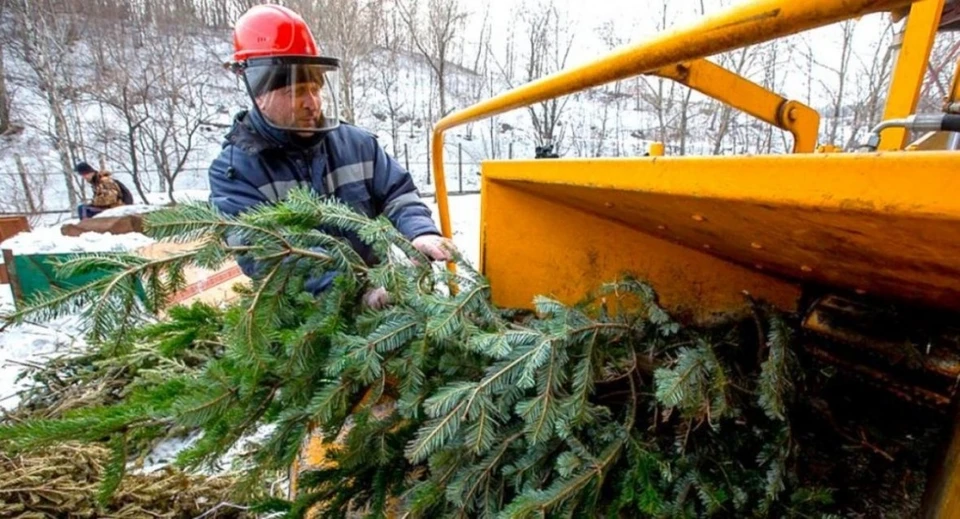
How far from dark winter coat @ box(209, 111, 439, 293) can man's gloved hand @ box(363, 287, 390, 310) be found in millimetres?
783

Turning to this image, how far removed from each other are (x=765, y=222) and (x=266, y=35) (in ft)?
7.50

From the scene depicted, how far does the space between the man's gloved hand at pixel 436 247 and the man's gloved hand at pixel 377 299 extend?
1.25 ft

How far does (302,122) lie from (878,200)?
2.07 m

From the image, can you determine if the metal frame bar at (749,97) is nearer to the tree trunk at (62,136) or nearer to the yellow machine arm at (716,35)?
the yellow machine arm at (716,35)

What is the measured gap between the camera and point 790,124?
2512 millimetres

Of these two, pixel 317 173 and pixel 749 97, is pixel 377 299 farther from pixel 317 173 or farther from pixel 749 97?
pixel 749 97

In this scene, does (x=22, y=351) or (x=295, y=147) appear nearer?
(x=295, y=147)

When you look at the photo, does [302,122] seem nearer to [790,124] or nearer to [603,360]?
[603,360]

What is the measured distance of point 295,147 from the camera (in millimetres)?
2127

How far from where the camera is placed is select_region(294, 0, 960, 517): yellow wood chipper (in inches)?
20.8

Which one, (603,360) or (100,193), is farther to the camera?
(100,193)

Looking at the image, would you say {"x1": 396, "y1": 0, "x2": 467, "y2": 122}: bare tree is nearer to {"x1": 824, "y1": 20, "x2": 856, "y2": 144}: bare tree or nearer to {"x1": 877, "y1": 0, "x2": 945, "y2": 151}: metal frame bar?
{"x1": 824, "y1": 20, "x2": 856, "y2": 144}: bare tree

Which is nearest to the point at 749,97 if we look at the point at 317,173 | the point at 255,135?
the point at 317,173

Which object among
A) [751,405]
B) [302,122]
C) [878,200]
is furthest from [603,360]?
[302,122]
